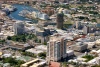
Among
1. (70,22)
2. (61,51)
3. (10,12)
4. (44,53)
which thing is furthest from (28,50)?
(10,12)

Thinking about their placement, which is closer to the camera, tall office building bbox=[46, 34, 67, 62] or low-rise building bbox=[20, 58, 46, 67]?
low-rise building bbox=[20, 58, 46, 67]

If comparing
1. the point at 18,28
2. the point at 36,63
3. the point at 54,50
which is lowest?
the point at 36,63

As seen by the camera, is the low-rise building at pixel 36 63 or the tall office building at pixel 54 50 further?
the tall office building at pixel 54 50

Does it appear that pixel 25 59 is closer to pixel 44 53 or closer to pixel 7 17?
pixel 44 53

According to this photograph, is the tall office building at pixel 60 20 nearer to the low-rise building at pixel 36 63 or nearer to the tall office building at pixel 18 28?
the tall office building at pixel 18 28

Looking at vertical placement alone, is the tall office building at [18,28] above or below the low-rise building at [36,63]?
above

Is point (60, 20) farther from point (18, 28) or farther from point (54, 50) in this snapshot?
point (54, 50)

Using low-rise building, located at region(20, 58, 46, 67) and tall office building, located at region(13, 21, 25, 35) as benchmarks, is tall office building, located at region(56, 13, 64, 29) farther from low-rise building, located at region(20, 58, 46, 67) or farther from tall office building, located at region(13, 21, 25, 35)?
low-rise building, located at region(20, 58, 46, 67)

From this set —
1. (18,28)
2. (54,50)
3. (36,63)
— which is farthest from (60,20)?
(36,63)

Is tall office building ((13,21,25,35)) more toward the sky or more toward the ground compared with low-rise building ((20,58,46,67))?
more toward the sky

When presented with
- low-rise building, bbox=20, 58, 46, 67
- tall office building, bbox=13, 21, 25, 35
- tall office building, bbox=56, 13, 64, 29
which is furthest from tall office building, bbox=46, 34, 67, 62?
tall office building, bbox=56, 13, 64, 29

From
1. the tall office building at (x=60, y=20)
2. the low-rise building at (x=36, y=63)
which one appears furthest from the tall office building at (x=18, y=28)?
the low-rise building at (x=36, y=63)
